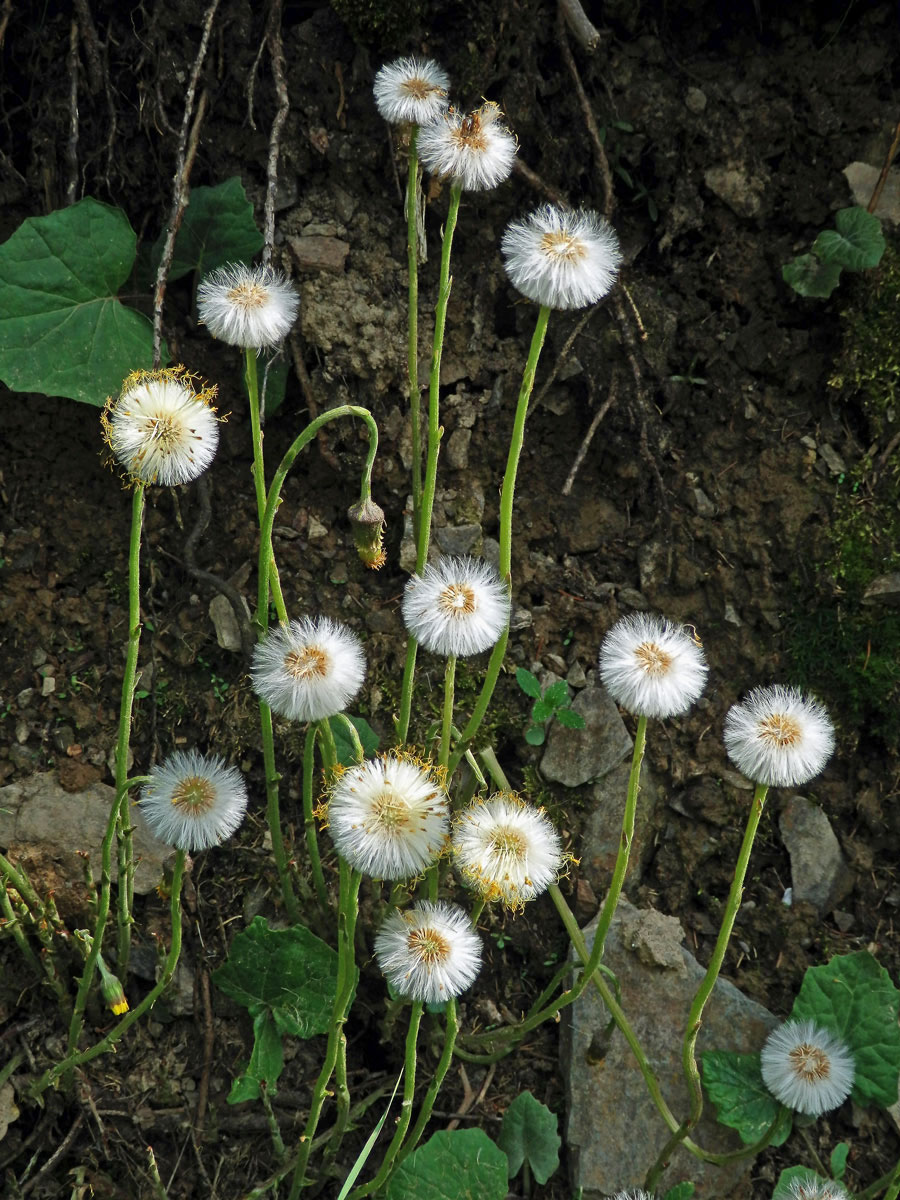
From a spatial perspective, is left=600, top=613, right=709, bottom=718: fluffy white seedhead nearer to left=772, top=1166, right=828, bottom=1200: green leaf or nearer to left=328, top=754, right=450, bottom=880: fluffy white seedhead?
left=328, top=754, right=450, bottom=880: fluffy white seedhead

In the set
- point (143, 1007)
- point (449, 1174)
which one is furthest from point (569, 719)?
point (143, 1007)

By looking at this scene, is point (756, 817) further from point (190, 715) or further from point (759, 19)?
point (759, 19)

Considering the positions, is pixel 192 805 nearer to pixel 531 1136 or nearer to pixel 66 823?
pixel 66 823

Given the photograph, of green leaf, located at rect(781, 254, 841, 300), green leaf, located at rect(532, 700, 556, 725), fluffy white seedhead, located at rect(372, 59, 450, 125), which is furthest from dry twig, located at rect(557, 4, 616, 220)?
green leaf, located at rect(532, 700, 556, 725)

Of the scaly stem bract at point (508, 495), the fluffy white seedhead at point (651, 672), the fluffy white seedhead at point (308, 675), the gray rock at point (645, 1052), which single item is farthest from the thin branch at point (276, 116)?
the gray rock at point (645, 1052)

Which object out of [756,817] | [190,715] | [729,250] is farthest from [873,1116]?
[729,250]
